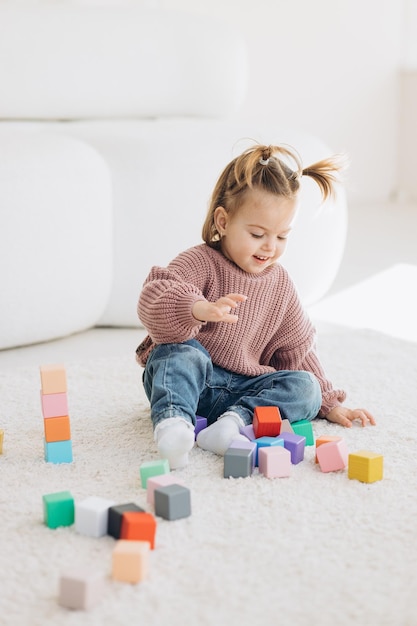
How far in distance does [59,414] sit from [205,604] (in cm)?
44

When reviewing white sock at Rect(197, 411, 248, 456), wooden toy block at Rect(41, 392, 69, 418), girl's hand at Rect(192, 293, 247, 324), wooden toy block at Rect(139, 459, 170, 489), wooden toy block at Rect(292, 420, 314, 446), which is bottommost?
wooden toy block at Rect(292, 420, 314, 446)

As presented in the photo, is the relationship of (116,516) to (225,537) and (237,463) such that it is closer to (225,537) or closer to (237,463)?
(225,537)

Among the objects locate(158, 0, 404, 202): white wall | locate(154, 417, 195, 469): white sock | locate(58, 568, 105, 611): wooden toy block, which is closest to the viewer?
locate(58, 568, 105, 611): wooden toy block

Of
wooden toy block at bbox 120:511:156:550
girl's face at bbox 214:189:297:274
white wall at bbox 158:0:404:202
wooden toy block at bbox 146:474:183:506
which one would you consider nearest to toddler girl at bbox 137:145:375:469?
girl's face at bbox 214:189:297:274

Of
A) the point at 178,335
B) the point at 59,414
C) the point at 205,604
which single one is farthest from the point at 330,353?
the point at 205,604

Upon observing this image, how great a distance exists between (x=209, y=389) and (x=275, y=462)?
24 cm

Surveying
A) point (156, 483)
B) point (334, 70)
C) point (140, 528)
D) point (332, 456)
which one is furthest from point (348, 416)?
point (334, 70)

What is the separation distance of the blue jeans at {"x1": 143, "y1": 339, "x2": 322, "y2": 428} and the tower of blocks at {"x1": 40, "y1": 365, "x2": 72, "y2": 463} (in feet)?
0.43

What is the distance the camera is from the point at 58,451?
3.96ft

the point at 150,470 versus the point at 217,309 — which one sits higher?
the point at 217,309

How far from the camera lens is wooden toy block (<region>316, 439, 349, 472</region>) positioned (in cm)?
117

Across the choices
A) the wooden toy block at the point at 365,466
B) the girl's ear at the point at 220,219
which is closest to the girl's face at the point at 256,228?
the girl's ear at the point at 220,219

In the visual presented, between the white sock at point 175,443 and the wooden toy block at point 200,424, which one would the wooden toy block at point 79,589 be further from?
the wooden toy block at point 200,424

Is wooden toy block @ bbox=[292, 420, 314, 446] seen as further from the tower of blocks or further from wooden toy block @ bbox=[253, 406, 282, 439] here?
the tower of blocks
